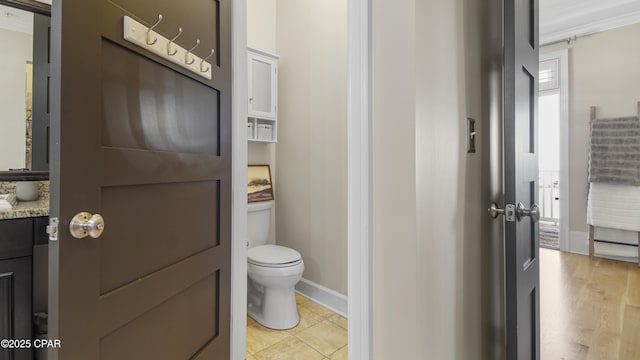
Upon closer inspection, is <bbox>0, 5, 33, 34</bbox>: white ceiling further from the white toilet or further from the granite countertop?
the white toilet

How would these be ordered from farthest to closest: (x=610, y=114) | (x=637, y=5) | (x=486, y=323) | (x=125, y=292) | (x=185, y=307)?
(x=610, y=114)
(x=637, y=5)
(x=486, y=323)
(x=185, y=307)
(x=125, y=292)

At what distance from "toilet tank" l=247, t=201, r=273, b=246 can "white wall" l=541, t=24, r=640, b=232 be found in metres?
3.73

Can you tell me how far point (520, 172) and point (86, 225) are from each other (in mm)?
1389

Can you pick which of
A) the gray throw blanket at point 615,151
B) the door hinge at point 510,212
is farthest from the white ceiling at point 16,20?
the gray throw blanket at point 615,151

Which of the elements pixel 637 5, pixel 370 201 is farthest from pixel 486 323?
pixel 637 5

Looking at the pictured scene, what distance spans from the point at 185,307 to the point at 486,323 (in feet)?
4.12

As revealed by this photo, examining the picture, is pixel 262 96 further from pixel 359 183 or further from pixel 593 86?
pixel 593 86

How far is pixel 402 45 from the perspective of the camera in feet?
3.06

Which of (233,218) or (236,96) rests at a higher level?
(236,96)

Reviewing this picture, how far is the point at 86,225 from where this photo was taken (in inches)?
29.1

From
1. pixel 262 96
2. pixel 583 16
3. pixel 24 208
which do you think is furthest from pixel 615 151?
pixel 24 208

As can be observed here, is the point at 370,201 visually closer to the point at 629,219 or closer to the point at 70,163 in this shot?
the point at 70,163

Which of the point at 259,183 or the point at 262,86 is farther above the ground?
the point at 262,86

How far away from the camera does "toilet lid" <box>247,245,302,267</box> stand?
2068 mm
